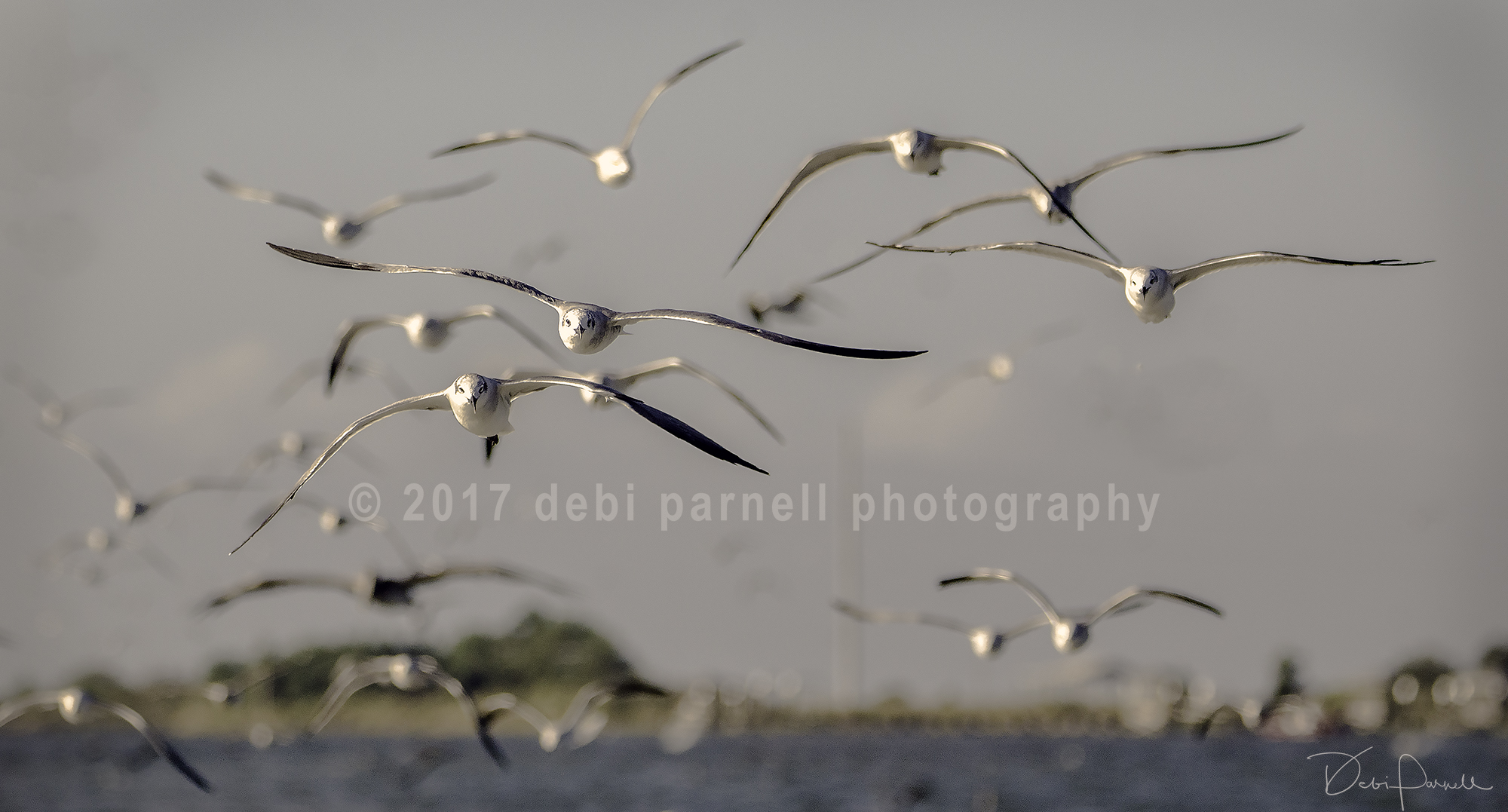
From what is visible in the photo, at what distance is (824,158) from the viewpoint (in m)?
19.1

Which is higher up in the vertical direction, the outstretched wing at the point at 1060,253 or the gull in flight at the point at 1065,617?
the outstretched wing at the point at 1060,253

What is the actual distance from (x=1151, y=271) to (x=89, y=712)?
1843cm

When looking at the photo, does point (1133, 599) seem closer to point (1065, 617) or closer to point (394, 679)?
point (1065, 617)

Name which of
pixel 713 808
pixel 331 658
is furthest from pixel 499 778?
pixel 331 658

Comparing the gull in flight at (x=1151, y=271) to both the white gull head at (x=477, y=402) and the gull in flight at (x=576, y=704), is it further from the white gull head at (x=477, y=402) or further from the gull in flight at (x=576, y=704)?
the gull in flight at (x=576, y=704)

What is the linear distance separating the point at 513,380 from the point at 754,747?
10182 centimetres

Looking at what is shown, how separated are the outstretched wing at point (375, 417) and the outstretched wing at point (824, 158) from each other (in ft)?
17.2

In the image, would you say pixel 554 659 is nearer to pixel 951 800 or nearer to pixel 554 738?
pixel 951 800

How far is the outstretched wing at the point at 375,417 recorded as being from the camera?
49.0 ft
